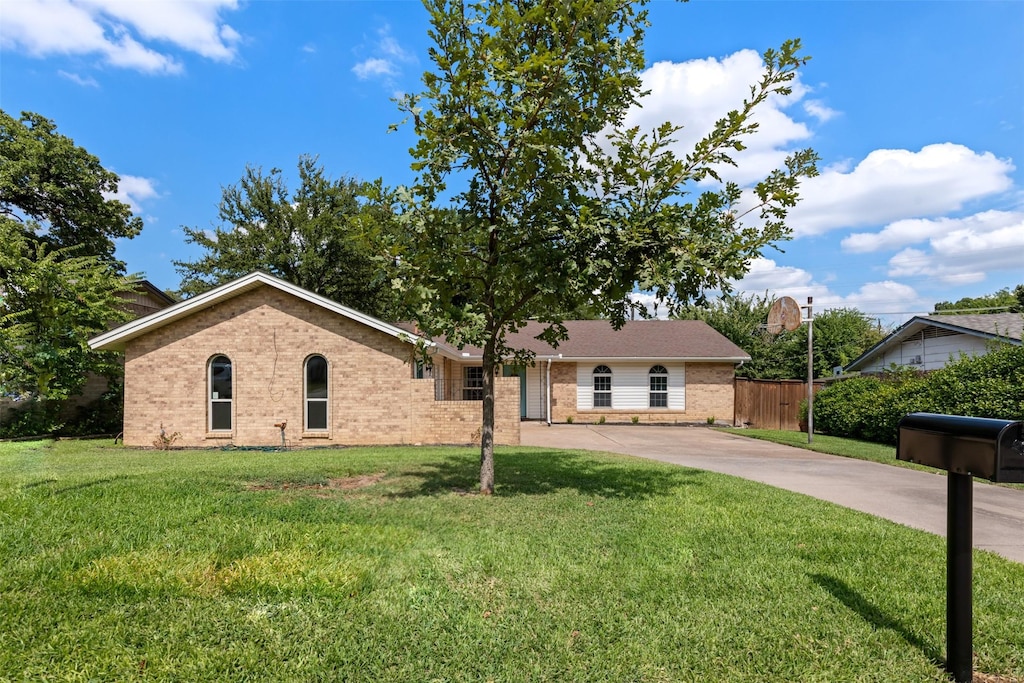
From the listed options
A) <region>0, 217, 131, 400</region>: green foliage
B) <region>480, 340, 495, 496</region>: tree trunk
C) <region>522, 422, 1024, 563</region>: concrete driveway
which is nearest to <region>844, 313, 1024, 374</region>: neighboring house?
<region>522, 422, 1024, 563</region>: concrete driveway

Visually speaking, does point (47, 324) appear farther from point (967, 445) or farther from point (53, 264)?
Answer: point (967, 445)

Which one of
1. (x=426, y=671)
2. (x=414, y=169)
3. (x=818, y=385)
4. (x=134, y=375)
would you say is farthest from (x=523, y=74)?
(x=818, y=385)

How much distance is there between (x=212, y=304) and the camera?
14930mm

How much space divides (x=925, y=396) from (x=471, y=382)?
13855 millimetres

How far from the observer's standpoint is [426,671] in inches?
124

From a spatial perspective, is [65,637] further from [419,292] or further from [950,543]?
[950,543]

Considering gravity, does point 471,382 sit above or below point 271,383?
below

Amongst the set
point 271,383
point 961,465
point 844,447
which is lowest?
point 844,447

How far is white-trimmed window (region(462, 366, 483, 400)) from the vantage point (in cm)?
2131

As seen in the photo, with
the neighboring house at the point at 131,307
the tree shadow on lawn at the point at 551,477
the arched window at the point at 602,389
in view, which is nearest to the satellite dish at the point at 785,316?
the arched window at the point at 602,389

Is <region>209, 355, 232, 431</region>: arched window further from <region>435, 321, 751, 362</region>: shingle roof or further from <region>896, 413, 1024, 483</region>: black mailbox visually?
<region>896, 413, 1024, 483</region>: black mailbox

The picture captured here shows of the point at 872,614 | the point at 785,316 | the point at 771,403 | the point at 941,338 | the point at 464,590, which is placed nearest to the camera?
the point at 872,614

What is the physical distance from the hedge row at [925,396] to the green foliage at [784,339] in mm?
11839

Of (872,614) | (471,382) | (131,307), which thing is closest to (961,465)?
(872,614)
